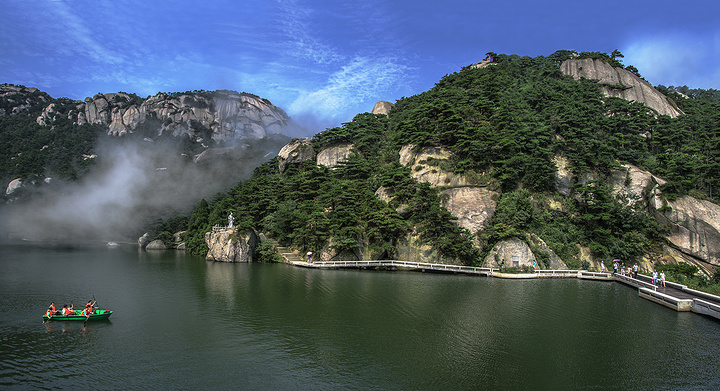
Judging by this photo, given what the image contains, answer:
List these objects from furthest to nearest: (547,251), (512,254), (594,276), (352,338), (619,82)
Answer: (619,82)
(547,251)
(512,254)
(594,276)
(352,338)

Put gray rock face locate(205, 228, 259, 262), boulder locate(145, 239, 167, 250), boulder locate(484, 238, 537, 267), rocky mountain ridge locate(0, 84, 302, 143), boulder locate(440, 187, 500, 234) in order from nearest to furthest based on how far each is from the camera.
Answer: boulder locate(484, 238, 537, 267)
boulder locate(440, 187, 500, 234)
gray rock face locate(205, 228, 259, 262)
boulder locate(145, 239, 167, 250)
rocky mountain ridge locate(0, 84, 302, 143)

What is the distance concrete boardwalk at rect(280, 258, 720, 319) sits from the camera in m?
22.5

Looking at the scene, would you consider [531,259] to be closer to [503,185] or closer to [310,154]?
[503,185]

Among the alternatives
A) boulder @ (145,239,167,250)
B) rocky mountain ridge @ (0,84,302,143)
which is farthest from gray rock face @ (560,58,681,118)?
rocky mountain ridge @ (0,84,302,143)

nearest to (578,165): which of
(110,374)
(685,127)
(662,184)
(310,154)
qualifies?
(662,184)

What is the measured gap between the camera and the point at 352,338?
16.4 meters

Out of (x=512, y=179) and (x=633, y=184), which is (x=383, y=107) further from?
(x=633, y=184)

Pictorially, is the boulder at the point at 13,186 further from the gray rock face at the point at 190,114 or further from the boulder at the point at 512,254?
the boulder at the point at 512,254

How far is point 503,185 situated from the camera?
1603 inches

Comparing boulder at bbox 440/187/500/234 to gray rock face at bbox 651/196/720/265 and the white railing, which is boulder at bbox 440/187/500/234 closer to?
the white railing

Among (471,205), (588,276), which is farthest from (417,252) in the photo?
(588,276)

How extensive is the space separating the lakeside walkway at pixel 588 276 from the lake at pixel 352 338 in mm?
1022

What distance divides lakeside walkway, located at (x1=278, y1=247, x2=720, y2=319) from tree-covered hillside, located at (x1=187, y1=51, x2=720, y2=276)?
1741 millimetres

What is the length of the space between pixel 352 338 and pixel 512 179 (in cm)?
3130
